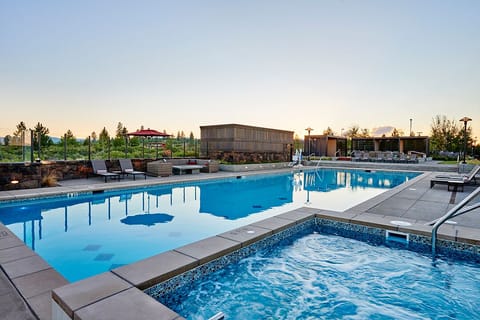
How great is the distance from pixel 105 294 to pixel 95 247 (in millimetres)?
2314

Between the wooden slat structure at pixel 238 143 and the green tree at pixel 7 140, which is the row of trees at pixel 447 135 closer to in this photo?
the wooden slat structure at pixel 238 143

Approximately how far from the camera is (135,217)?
5.82m

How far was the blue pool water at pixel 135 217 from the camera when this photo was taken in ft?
12.7

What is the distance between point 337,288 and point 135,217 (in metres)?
4.44

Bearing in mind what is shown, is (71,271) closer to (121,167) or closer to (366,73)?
(121,167)

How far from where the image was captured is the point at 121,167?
35.6 feet

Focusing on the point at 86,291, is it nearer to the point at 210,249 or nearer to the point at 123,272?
the point at 123,272

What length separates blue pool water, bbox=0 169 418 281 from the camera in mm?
3873

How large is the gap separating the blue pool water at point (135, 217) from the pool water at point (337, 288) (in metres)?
1.46

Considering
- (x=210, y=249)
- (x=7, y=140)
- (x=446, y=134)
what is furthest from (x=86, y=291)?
(x=446, y=134)

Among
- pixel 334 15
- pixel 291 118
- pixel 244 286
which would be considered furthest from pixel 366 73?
pixel 244 286

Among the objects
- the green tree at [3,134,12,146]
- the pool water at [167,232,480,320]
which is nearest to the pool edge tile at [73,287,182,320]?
the pool water at [167,232,480,320]

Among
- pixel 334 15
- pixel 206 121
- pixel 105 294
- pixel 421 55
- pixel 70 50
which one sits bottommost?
pixel 105 294

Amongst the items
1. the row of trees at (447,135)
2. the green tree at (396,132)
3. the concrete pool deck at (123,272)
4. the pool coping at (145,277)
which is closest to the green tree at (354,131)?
the green tree at (396,132)
